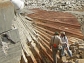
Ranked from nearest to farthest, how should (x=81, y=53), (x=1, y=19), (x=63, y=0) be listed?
(x=1, y=19) < (x=81, y=53) < (x=63, y=0)

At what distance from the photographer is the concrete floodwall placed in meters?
5.07

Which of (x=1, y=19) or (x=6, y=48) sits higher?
(x=1, y=19)

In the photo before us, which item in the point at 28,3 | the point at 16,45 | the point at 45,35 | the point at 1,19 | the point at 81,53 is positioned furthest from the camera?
the point at 28,3

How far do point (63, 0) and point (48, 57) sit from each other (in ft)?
46.3

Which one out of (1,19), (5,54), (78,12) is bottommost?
(78,12)

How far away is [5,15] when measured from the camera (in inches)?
202

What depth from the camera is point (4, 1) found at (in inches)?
202

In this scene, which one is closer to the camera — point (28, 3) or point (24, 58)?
point (24, 58)

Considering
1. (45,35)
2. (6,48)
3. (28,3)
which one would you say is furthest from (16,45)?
(28,3)

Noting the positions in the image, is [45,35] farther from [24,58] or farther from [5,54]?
[5,54]

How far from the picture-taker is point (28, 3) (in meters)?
20.7

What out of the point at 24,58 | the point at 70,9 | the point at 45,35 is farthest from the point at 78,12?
the point at 24,58

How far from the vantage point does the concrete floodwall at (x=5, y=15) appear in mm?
5067

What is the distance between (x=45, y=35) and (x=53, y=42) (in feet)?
12.0
